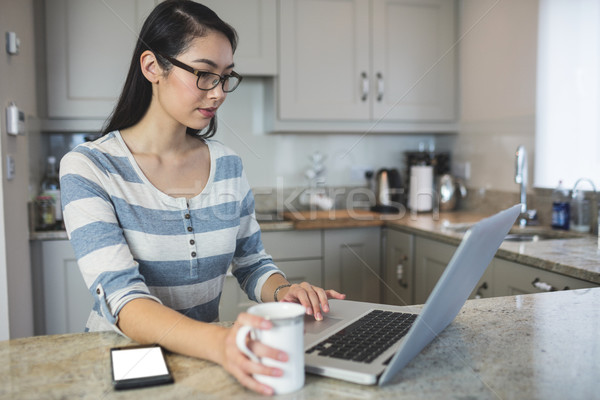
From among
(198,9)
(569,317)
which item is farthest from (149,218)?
(569,317)

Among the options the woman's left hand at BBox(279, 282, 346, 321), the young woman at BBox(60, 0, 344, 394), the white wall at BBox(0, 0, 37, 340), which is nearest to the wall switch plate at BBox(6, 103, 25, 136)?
the white wall at BBox(0, 0, 37, 340)

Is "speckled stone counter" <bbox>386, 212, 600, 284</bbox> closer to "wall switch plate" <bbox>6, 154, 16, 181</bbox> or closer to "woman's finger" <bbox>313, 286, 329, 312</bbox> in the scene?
"woman's finger" <bbox>313, 286, 329, 312</bbox>

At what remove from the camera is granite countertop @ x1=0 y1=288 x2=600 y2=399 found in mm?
672

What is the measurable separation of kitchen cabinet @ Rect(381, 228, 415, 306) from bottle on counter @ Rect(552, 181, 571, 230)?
0.63 m

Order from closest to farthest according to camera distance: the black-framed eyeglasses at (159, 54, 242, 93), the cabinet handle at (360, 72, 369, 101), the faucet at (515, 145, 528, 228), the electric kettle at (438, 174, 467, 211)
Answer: the black-framed eyeglasses at (159, 54, 242, 93), the faucet at (515, 145, 528, 228), the cabinet handle at (360, 72, 369, 101), the electric kettle at (438, 174, 467, 211)

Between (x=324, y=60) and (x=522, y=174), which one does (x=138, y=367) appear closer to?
(x=522, y=174)

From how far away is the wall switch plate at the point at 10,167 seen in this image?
2.09m

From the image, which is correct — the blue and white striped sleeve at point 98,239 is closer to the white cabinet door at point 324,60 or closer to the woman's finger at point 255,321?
the woman's finger at point 255,321

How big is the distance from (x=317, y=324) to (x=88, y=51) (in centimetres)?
220

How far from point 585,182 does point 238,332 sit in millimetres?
2076

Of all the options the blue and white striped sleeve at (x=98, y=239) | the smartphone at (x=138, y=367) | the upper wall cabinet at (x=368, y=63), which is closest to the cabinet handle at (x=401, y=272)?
the upper wall cabinet at (x=368, y=63)

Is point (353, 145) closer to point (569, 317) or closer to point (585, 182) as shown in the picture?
point (585, 182)

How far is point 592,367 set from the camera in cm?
76

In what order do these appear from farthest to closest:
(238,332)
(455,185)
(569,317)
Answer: (455,185) < (569,317) < (238,332)
